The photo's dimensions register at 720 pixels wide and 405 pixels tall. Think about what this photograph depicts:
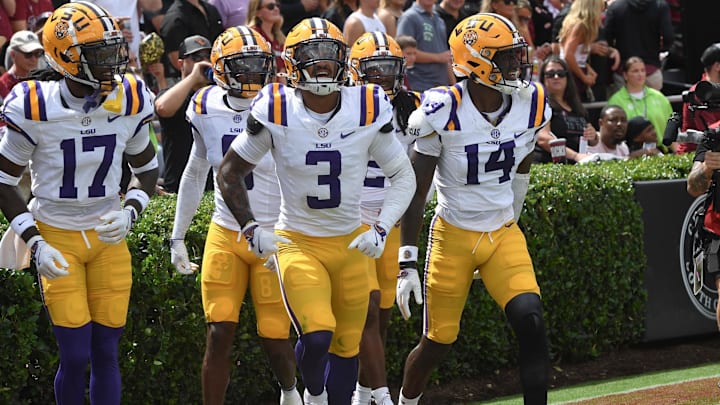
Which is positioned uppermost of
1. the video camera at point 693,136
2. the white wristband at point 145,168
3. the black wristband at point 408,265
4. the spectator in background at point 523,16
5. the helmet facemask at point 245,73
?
the helmet facemask at point 245,73

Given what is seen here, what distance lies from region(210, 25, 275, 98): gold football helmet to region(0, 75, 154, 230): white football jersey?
600 millimetres

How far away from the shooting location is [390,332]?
25.4ft

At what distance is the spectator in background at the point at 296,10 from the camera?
10.9 meters

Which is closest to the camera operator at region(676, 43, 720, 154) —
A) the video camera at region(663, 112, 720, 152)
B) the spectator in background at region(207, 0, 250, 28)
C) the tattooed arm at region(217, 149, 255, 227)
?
the video camera at region(663, 112, 720, 152)

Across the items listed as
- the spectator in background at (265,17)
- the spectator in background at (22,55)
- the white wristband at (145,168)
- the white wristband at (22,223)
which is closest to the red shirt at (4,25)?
the spectator in background at (22,55)

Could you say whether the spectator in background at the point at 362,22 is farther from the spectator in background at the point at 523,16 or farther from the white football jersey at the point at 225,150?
the white football jersey at the point at 225,150

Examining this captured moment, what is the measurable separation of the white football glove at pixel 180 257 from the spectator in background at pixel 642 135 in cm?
531

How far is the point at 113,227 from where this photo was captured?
562cm

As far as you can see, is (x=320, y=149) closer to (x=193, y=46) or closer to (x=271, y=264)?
(x=271, y=264)

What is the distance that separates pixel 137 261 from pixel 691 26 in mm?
9126

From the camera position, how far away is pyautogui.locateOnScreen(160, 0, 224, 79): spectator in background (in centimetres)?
962

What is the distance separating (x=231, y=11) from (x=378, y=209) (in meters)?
4.08

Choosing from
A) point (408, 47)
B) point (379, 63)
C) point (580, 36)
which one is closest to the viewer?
point (379, 63)

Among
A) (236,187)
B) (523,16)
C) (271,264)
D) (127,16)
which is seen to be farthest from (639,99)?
(236,187)
